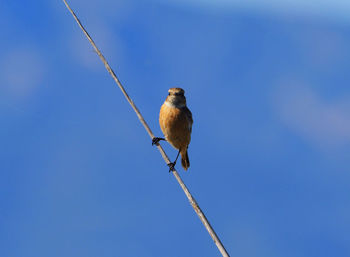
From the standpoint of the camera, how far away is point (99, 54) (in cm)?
439

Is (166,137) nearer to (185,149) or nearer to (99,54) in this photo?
(185,149)

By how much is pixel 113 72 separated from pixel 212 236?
2156mm

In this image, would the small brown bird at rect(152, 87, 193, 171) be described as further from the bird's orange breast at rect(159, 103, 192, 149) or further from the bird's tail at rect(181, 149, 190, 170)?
the bird's tail at rect(181, 149, 190, 170)

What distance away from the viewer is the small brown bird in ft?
23.5

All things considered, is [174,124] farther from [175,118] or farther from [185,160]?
[185,160]

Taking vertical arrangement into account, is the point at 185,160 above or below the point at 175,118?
below

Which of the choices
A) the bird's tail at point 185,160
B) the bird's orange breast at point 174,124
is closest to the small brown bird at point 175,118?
the bird's orange breast at point 174,124

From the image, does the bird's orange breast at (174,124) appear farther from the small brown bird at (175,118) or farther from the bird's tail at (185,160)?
the bird's tail at (185,160)

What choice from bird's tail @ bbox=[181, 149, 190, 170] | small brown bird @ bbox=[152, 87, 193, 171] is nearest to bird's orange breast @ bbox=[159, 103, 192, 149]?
small brown bird @ bbox=[152, 87, 193, 171]

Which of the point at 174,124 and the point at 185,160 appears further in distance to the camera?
the point at 185,160

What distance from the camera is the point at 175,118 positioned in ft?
23.5

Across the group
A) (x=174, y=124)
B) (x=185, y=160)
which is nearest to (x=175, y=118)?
(x=174, y=124)

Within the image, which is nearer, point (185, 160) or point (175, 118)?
point (175, 118)

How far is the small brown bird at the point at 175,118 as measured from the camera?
7.18 m
